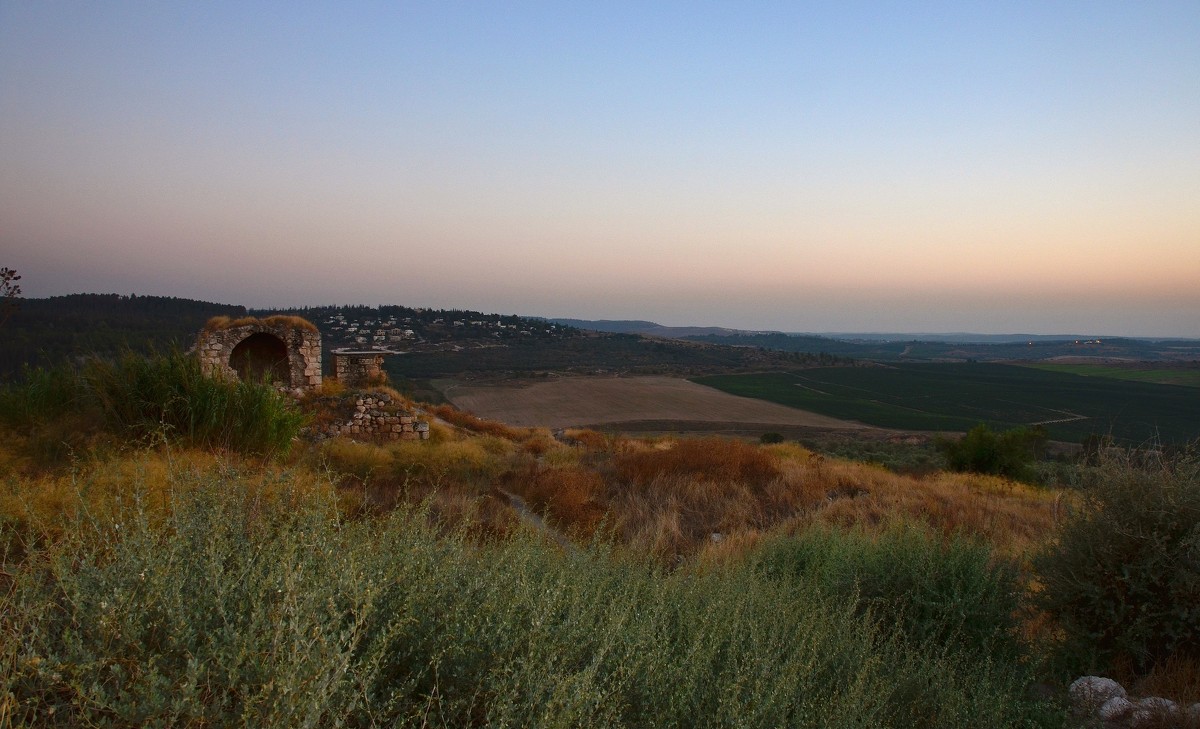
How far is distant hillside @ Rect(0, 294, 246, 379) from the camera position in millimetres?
11133

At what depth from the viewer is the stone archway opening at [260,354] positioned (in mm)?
18641

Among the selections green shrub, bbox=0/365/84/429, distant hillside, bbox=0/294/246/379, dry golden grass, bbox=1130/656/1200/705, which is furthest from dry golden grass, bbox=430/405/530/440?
dry golden grass, bbox=1130/656/1200/705

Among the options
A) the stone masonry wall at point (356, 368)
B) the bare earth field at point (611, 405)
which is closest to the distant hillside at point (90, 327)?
the stone masonry wall at point (356, 368)

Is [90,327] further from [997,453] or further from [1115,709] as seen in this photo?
[997,453]

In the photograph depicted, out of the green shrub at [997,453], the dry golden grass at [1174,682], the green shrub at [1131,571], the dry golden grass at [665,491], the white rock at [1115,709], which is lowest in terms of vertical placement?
the green shrub at [997,453]

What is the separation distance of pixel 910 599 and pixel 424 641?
Answer: 14.4 ft

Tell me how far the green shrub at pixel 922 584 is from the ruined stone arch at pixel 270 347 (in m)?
15.4

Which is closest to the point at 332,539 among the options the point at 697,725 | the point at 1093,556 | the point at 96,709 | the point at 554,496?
the point at 96,709

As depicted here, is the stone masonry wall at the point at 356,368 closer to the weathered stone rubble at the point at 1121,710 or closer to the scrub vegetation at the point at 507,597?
the scrub vegetation at the point at 507,597

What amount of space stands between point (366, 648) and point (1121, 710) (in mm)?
4261

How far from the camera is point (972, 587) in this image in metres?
5.21

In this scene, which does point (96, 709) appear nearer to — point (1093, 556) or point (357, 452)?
point (1093, 556)

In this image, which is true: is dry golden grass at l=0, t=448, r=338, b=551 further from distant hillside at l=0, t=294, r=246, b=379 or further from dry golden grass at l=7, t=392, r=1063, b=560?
distant hillside at l=0, t=294, r=246, b=379

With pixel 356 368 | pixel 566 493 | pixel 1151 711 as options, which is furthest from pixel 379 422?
Answer: pixel 1151 711
